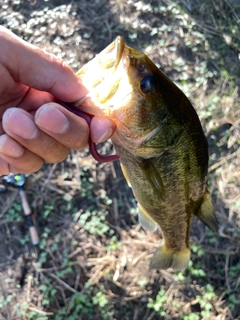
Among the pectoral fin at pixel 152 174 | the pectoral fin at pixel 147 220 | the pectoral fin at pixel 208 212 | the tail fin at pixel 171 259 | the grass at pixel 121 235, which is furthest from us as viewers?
the grass at pixel 121 235

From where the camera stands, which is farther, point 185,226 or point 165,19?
point 165,19

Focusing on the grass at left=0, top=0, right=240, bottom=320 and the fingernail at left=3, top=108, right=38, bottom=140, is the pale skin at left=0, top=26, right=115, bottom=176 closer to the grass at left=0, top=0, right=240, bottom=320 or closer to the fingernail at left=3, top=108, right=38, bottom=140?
the fingernail at left=3, top=108, right=38, bottom=140

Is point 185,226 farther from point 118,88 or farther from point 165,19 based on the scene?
point 165,19

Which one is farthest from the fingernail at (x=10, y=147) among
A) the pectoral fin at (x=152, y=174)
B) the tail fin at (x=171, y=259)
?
the tail fin at (x=171, y=259)

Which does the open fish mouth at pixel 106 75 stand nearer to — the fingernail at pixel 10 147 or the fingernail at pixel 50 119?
the fingernail at pixel 50 119

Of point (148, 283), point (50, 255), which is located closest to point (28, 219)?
point (50, 255)

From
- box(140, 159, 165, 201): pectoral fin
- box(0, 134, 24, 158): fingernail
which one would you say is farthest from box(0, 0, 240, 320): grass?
box(0, 134, 24, 158): fingernail
